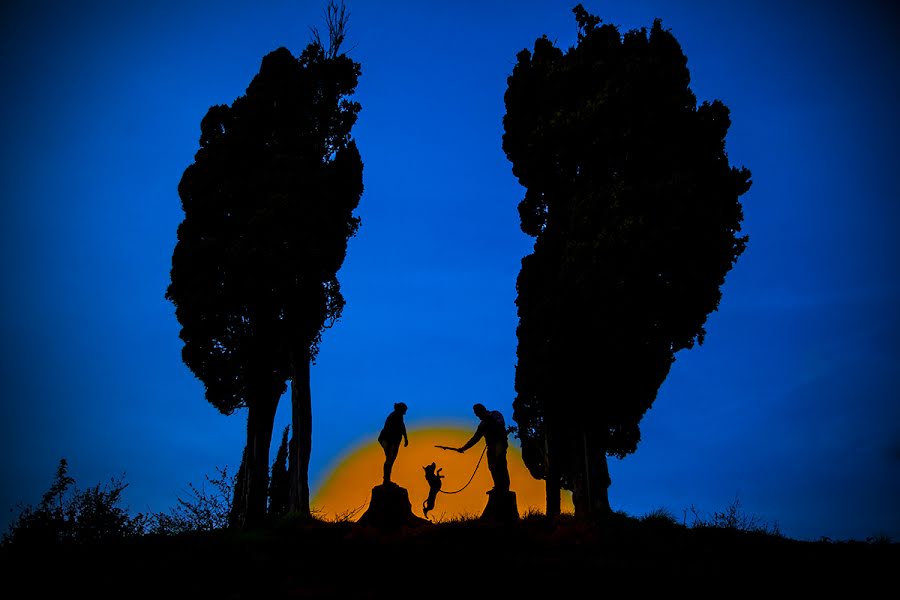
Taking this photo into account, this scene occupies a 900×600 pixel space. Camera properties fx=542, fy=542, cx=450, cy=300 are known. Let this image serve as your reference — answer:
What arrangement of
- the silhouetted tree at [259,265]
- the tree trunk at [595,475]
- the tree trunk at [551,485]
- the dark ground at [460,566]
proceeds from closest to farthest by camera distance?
1. the dark ground at [460,566]
2. the tree trunk at [551,485]
3. the tree trunk at [595,475]
4. the silhouetted tree at [259,265]

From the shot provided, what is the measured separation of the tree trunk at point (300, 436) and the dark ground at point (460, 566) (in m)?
4.43

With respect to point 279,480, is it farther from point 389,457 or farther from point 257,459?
point 389,457

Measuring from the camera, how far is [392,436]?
13.2 m

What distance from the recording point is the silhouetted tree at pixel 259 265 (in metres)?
16.6

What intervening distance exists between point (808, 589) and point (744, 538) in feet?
12.3

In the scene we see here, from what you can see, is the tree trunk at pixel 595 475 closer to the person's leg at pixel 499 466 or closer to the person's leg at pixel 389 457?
the person's leg at pixel 499 466

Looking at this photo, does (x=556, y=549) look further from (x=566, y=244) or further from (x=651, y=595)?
(x=566, y=244)

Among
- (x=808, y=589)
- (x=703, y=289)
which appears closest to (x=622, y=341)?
(x=703, y=289)

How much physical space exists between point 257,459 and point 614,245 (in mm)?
12304

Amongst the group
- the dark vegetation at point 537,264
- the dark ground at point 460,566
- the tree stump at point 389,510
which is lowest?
the dark ground at point 460,566

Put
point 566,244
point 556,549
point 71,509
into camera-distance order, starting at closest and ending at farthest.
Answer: point 556,549, point 71,509, point 566,244

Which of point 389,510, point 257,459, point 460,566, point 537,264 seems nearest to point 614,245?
point 537,264

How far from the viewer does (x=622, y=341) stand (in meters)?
15.4

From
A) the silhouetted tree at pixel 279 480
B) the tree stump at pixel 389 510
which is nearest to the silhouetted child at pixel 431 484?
the tree stump at pixel 389 510
